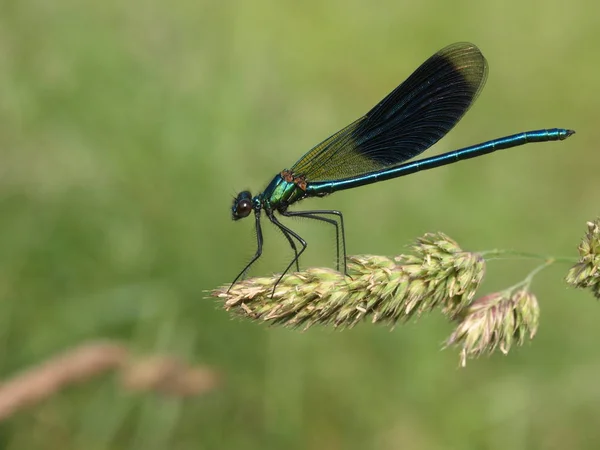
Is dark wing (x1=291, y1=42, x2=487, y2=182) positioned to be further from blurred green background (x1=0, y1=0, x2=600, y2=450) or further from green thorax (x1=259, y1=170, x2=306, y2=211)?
blurred green background (x1=0, y1=0, x2=600, y2=450)

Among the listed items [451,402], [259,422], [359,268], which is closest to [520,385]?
[451,402]

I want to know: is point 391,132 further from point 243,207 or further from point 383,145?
point 243,207

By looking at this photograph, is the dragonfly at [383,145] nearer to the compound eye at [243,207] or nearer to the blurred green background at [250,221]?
the compound eye at [243,207]

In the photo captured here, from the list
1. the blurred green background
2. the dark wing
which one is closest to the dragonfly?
the dark wing

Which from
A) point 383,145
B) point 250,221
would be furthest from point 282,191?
point 250,221

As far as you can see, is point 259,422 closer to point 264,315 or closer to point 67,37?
point 264,315
